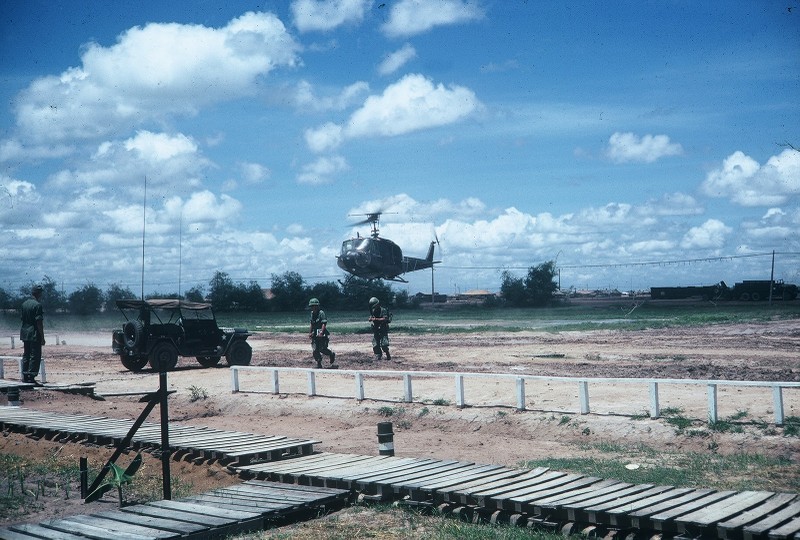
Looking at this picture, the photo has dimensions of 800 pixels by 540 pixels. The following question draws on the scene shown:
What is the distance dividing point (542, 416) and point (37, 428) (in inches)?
336

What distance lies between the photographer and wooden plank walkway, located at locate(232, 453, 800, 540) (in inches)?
291

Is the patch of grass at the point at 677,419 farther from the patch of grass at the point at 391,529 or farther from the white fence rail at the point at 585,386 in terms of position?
the patch of grass at the point at 391,529

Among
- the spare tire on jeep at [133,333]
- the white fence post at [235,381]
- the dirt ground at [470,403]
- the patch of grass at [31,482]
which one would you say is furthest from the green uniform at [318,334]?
the patch of grass at [31,482]

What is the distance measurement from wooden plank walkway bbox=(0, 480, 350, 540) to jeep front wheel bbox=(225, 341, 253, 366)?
16349 mm

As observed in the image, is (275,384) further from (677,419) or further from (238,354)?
(677,419)

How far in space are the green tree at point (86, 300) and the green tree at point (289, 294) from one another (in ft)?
83.6

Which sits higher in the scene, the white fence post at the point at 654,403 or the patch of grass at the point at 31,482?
the white fence post at the point at 654,403

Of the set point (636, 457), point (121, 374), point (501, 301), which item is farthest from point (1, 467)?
point (501, 301)

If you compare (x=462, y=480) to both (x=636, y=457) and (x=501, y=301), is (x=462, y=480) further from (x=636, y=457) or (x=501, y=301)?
(x=501, y=301)

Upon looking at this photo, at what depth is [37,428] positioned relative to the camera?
14070 mm

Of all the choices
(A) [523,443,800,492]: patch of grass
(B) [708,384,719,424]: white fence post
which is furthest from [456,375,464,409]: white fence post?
(B) [708,384,719,424]: white fence post

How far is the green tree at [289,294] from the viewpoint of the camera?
9306cm

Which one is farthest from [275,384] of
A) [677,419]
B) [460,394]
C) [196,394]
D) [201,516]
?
[201,516]

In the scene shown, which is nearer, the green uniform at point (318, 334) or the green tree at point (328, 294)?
the green uniform at point (318, 334)
